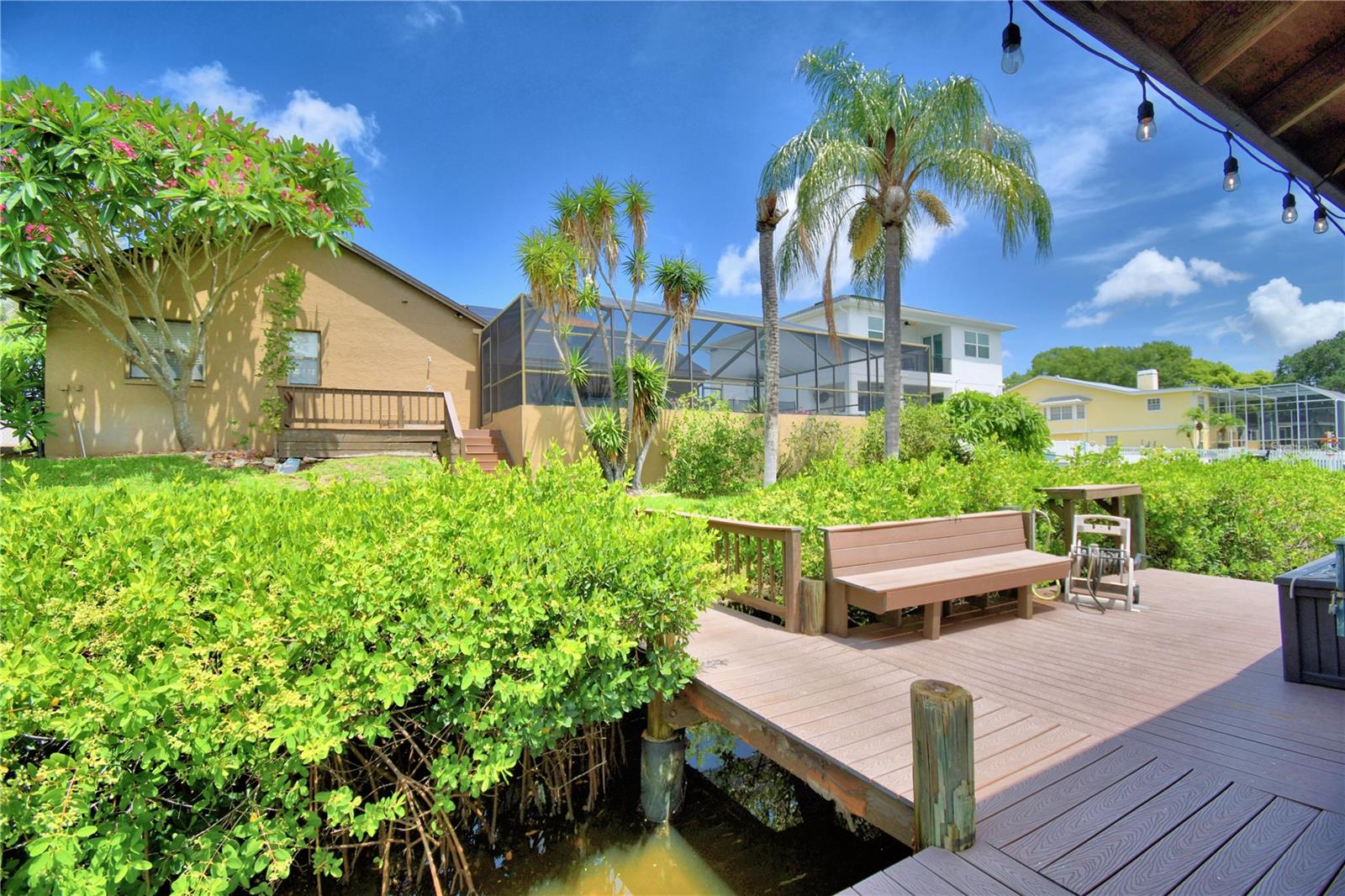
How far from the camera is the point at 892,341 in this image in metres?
10.3

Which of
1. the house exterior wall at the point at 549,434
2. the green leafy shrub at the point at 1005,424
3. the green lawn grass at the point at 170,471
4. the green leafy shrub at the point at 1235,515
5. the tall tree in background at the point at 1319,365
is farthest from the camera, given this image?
the tall tree in background at the point at 1319,365

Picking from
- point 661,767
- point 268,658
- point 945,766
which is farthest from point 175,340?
point 945,766

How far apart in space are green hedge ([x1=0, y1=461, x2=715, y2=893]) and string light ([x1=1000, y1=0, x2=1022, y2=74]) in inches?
120

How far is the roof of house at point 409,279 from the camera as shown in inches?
510

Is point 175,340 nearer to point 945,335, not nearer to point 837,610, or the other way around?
point 837,610

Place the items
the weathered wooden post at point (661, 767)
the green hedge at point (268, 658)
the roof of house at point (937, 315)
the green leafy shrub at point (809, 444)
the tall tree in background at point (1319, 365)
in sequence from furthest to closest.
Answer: the tall tree in background at point (1319, 365) < the roof of house at point (937, 315) < the green leafy shrub at point (809, 444) < the weathered wooden post at point (661, 767) < the green hedge at point (268, 658)

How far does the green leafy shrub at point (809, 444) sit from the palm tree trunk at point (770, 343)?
2.93 meters

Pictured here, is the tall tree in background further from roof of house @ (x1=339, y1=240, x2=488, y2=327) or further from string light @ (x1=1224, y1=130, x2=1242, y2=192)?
roof of house @ (x1=339, y1=240, x2=488, y2=327)

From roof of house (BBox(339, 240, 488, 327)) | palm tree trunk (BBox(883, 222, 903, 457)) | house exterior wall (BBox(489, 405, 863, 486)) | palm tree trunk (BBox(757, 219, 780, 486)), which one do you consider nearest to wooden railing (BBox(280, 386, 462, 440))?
house exterior wall (BBox(489, 405, 863, 486))

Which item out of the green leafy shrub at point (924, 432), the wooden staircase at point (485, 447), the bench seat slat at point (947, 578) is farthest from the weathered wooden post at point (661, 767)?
the green leafy shrub at point (924, 432)

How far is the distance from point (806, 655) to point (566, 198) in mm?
10134

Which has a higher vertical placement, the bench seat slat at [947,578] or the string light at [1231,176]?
the string light at [1231,176]

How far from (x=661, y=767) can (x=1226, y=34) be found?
4.32m

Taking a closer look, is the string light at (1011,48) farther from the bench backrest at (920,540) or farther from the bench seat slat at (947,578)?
the bench seat slat at (947,578)
